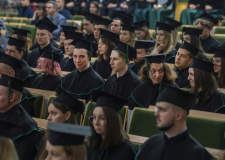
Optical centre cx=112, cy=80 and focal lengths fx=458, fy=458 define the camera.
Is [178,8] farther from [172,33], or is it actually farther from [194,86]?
[194,86]

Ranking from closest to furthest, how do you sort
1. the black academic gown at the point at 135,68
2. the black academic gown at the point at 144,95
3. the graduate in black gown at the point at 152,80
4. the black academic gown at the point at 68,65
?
the graduate in black gown at the point at 152,80 → the black academic gown at the point at 144,95 → the black academic gown at the point at 135,68 → the black academic gown at the point at 68,65

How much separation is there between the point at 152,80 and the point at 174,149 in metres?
2.13

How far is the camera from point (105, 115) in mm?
3656

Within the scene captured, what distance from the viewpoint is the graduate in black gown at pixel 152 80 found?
529 centimetres

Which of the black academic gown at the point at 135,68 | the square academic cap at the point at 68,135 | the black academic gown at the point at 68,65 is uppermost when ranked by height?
the square academic cap at the point at 68,135

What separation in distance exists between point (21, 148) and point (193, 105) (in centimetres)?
→ 194

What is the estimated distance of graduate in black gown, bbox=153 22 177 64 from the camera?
7672 millimetres

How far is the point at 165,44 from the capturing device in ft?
25.3

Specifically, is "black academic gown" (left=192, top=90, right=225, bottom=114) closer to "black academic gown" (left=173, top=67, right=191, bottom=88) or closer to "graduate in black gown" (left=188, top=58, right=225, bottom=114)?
"graduate in black gown" (left=188, top=58, right=225, bottom=114)

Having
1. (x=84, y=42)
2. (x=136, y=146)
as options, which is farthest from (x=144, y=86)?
(x=136, y=146)

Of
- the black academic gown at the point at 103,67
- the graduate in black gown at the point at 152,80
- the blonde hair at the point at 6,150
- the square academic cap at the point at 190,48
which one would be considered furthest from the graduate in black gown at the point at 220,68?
the blonde hair at the point at 6,150

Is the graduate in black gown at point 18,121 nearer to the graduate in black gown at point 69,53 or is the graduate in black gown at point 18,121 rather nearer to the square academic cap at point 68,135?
the square academic cap at point 68,135

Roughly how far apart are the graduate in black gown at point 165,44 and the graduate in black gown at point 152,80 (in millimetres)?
2095

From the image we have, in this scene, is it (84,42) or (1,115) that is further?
(84,42)
